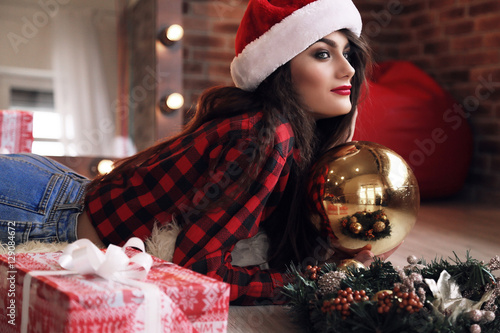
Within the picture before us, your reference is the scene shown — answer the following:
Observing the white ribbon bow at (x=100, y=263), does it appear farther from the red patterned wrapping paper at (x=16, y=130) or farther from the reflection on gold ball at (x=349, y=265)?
the red patterned wrapping paper at (x=16, y=130)

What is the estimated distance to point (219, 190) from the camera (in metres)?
1.17

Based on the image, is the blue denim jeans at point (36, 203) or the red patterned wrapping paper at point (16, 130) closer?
the blue denim jeans at point (36, 203)

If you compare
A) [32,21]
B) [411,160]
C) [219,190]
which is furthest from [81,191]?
[411,160]

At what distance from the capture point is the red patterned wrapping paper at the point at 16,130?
2062mm

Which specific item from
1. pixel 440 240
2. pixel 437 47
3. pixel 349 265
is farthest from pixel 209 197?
pixel 437 47

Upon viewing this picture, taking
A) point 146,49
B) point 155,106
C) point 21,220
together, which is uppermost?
point 146,49

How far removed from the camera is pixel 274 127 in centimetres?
121

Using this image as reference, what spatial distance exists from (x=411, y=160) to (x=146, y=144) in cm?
141

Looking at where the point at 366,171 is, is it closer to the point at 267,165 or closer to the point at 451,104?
the point at 267,165

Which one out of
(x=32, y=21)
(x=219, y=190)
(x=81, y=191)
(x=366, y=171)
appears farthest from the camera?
(x=32, y=21)

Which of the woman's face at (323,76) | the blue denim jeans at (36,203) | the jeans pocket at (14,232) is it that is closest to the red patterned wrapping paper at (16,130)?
the blue denim jeans at (36,203)

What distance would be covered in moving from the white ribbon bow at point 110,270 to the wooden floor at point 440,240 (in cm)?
29

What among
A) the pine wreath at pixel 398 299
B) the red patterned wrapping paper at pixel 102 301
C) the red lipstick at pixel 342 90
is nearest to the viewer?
the red patterned wrapping paper at pixel 102 301

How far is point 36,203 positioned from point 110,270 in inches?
23.8
